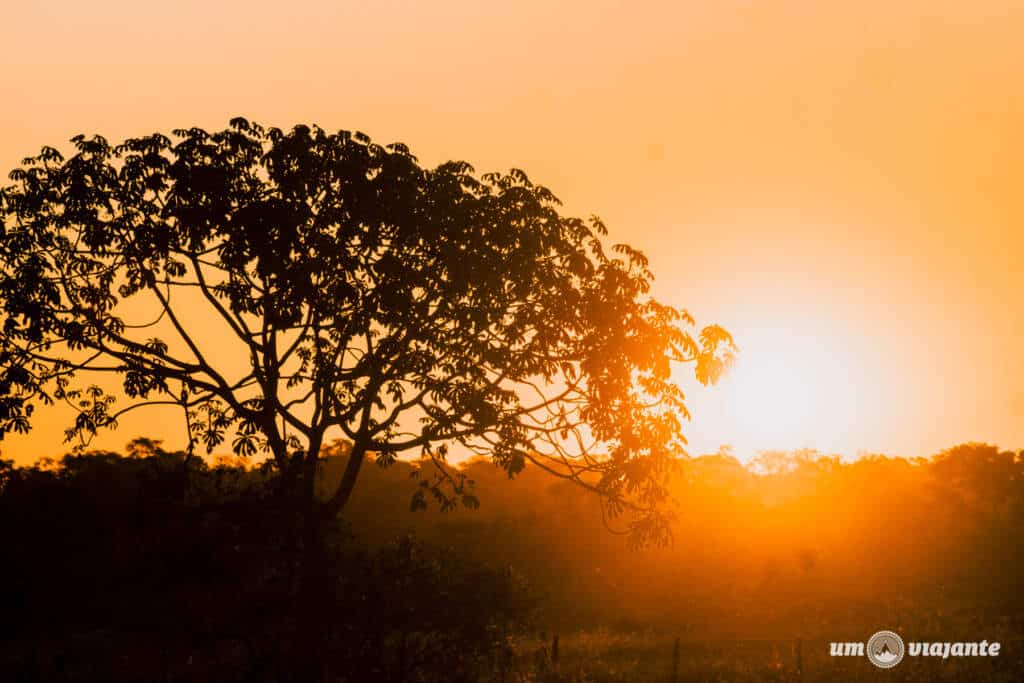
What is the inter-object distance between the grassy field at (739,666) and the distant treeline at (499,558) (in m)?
2.66

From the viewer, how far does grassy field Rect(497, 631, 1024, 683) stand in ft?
95.3

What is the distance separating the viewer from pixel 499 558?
7375 centimetres

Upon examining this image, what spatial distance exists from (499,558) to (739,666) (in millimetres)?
41913

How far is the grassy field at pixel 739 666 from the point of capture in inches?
1144

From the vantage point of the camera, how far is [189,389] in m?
21.7

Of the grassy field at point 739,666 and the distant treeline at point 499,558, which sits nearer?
the distant treeline at point 499,558

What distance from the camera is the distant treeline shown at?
2189cm

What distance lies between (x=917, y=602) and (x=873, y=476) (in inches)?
1401

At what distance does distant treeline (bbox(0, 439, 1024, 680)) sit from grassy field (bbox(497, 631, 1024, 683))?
2662 millimetres

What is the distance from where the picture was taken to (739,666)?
109 feet

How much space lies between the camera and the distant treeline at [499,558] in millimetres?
21891

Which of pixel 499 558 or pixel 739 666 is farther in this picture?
pixel 499 558

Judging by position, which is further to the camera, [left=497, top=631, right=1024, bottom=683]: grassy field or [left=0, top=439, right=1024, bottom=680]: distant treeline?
[left=497, top=631, right=1024, bottom=683]: grassy field

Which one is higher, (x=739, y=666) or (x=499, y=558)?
(x=499, y=558)
